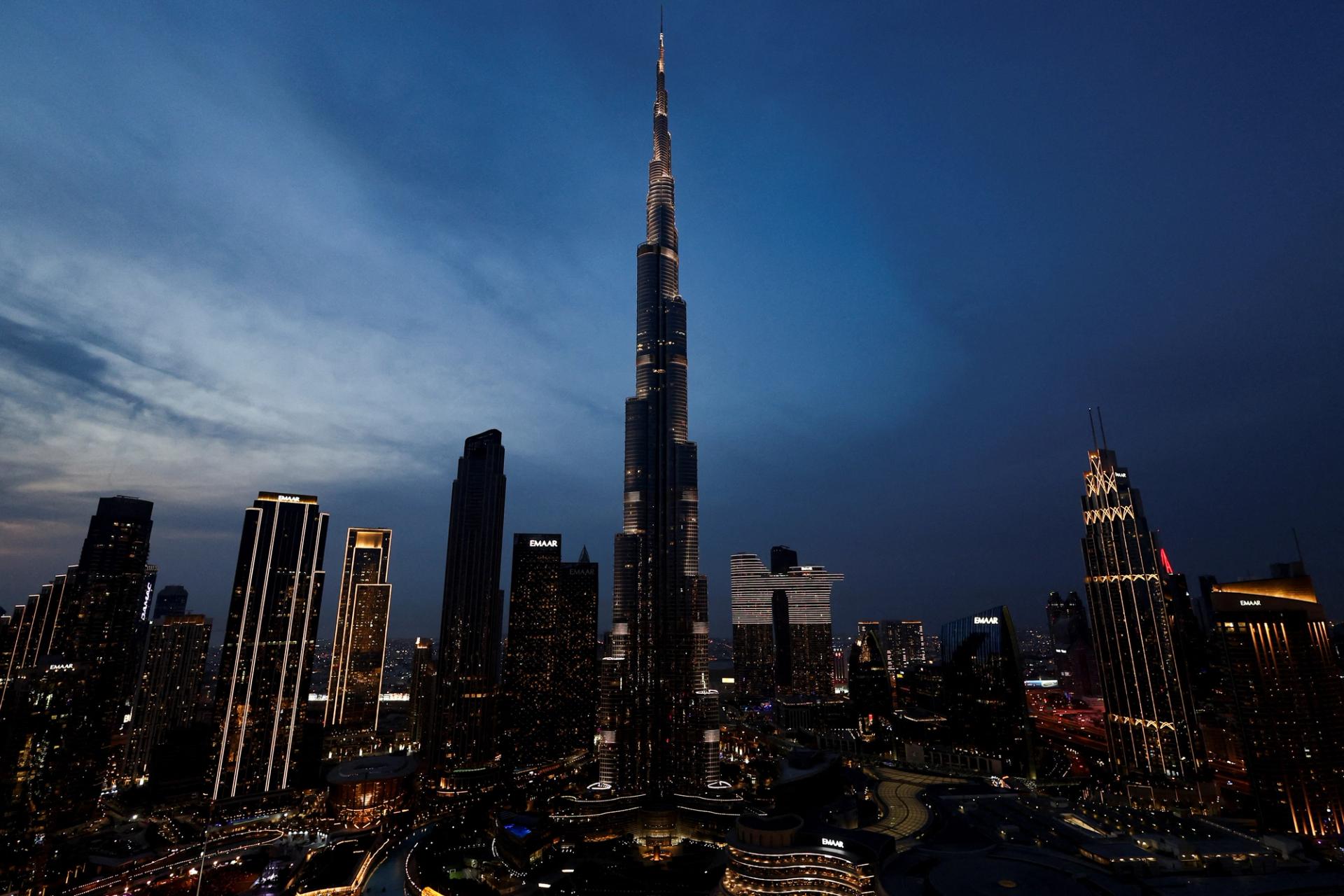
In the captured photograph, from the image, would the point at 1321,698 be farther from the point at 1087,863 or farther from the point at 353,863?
the point at 353,863

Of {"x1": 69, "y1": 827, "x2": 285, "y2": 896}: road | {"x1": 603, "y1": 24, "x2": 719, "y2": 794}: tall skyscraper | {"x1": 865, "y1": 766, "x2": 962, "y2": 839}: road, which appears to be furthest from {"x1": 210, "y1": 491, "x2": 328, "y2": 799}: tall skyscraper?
{"x1": 865, "y1": 766, "x2": 962, "y2": 839}: road

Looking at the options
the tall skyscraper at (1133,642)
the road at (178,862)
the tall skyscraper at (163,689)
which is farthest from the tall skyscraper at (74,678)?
the tall skyscraper at (1133,642)

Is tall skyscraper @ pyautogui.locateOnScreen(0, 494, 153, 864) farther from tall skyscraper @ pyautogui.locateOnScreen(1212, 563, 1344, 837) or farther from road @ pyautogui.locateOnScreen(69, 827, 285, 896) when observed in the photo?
tall skyscraper @ pyautogui.locateOnScreen(1212, 563, 1344, 837)

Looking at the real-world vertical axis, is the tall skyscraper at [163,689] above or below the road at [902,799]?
above

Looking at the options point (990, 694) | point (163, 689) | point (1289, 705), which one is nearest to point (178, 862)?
point (163, 689)

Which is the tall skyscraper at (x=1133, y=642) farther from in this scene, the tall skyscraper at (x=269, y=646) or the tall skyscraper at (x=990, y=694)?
the tall skyscraper at (x=269, y=646)

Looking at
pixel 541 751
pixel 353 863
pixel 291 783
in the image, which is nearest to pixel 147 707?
pixel 291 783
